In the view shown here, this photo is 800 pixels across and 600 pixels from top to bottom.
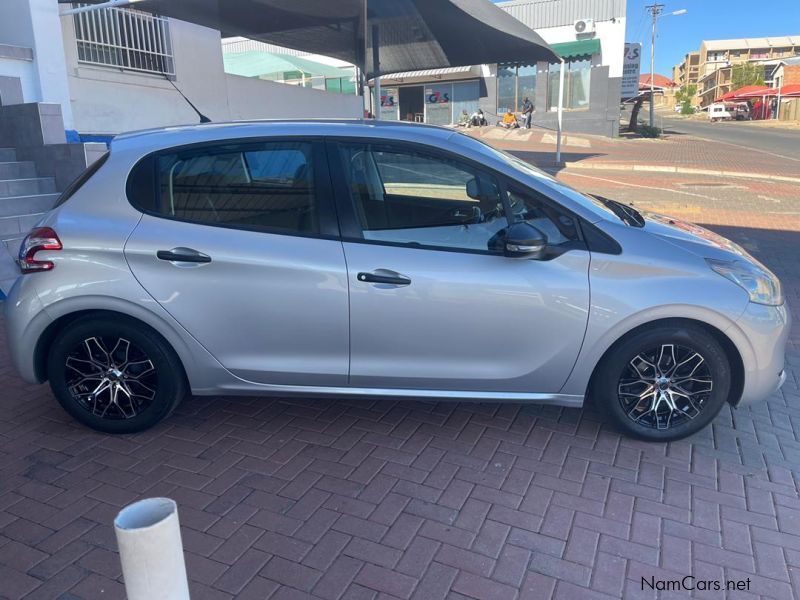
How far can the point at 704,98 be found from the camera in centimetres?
11038

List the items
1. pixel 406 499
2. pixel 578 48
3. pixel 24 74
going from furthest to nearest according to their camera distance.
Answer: pixel 578 48 < pixel 24 74 < pixel 406 499

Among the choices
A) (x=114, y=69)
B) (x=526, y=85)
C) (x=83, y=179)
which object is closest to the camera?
(x=83, y=179)

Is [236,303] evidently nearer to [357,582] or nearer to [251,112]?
[357,582]

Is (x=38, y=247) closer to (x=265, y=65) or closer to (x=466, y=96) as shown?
(x=265, y=65)

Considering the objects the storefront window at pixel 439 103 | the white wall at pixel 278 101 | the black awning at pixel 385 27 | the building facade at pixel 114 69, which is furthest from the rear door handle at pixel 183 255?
the storefront window at pixel 439 103

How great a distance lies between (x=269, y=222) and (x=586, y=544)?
2.22 metres

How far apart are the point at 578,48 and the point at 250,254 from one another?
31371 millimetres

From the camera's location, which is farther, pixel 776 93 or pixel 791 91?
pixel 776 93

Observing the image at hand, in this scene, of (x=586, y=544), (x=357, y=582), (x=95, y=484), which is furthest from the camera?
(x=95, y=484)

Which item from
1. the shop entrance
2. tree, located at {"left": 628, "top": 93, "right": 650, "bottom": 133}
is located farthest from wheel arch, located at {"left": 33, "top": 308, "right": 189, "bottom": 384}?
tree, located at {"left": 628, "top": 93, "right": 650, "bottom": 133}

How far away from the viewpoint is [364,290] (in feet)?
11.2

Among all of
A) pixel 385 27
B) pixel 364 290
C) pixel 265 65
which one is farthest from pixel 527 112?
pixel 364 290

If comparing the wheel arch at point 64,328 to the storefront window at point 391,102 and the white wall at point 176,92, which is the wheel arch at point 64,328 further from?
the storefront window at point 391,102

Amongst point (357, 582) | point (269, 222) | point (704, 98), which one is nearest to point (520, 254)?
point (269, 222)
